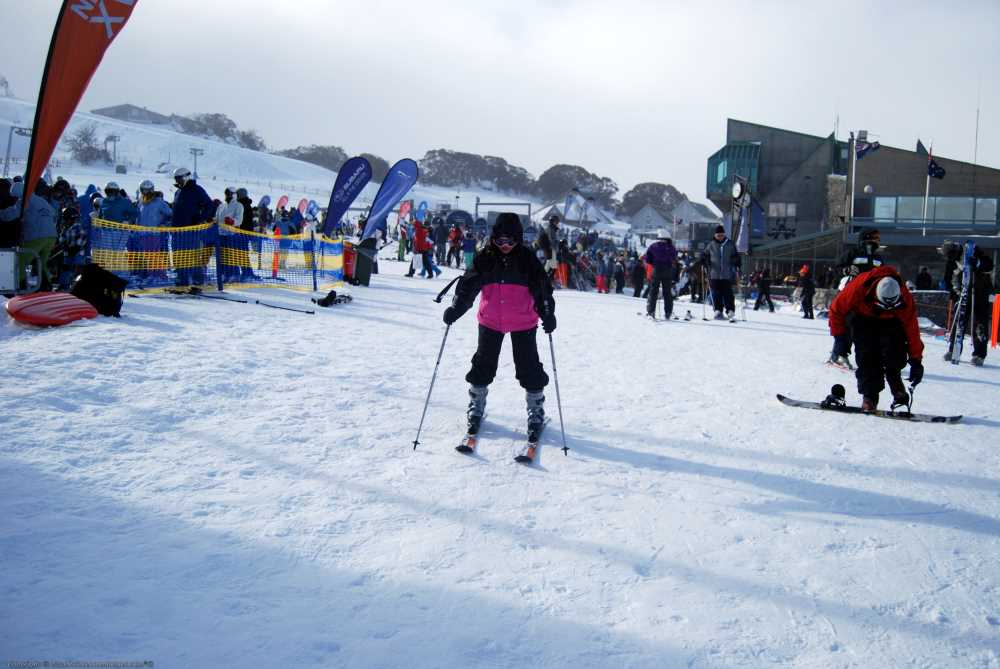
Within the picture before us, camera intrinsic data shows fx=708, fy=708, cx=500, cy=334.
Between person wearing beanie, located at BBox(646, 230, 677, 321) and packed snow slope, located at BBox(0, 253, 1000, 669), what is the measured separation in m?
5.70

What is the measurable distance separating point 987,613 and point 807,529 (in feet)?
2.63

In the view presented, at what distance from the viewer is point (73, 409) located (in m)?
4.41

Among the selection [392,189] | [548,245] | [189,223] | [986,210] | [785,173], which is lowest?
[189,223]

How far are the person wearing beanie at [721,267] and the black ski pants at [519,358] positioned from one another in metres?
7.92

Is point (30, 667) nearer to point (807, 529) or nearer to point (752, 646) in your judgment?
point (752, 646)

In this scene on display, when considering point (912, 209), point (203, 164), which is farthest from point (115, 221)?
point (203, 164)

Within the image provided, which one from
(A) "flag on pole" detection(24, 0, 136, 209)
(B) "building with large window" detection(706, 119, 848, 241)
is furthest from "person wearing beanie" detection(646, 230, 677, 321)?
(B) "building with large window" detection(706, 119, 848, 241)

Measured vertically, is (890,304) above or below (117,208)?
below

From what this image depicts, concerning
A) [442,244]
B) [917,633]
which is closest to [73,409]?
[917,633]

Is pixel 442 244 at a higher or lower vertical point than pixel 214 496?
higher

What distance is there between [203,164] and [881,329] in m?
89.9

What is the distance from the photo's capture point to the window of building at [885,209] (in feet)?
104

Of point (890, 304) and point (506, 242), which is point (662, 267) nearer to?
point (890, 304)

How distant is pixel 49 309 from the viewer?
6.55 metres
